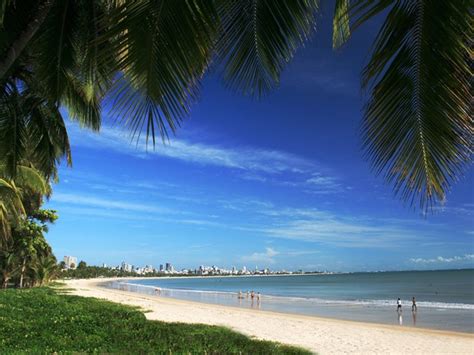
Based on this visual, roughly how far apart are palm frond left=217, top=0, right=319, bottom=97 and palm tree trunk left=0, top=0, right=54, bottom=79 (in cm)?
308

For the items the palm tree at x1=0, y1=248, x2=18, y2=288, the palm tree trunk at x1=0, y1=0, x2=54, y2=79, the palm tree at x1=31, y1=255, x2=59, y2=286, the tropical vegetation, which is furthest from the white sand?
the palm tree at x1=31, y1=255, x2=59, y2=286

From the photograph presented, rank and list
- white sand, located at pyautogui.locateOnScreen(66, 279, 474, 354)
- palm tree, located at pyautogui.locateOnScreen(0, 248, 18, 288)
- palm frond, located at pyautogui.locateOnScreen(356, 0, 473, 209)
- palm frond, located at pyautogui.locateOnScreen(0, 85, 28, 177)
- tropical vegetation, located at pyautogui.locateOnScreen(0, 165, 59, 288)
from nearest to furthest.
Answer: palm frond, located at pyautogui.locateOnScreen(356, 0, 473, 209)
palm frond, located at pyautogui.locateOnScreen(0, 85, 28, 177)
tropical vegetation, located at pyautogui.locateOnScreen(0, 165, 59, 288)
white sand, located at pyautogui.locateOnScreen(66, 279, 474, 354)
palm tree, located at pyautogui.locateOnScreen(0, 248, 18, 288)

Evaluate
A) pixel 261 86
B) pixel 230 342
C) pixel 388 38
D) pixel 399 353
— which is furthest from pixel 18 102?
pixel 399 353

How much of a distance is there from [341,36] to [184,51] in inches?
64.8

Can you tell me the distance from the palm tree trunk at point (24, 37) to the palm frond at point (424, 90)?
434 centimetres

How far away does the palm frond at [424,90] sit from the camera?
2.31m

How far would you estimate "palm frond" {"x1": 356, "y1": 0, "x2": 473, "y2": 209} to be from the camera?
2311 millimetres

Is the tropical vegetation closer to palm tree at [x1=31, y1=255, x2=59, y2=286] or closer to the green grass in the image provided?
palm tree at [x1=31, y1=255, x2=59, y2=286]

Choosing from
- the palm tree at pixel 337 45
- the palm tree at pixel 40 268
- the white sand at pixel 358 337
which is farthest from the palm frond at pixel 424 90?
the palm tree at pixel 40 268

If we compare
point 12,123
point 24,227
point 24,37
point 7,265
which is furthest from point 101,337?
point 7,265

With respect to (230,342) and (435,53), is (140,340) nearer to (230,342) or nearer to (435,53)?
(230,342)

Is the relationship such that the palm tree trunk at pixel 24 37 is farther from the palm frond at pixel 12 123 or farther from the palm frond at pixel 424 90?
the palm frond at pixel 424 90

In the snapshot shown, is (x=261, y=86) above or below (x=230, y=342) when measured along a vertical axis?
above

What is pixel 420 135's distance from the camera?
2469mm
